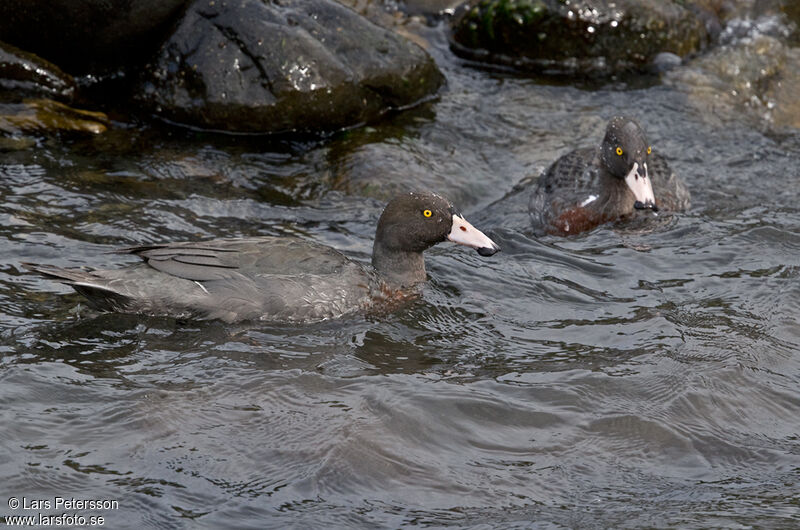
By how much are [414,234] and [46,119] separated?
435 cm

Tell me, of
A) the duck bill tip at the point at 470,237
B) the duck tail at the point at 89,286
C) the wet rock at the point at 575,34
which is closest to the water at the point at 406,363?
the duck tail at the point at 89,286

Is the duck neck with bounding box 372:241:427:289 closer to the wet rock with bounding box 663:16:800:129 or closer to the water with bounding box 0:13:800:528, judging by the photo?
the water with bounding box 0:13:800:528

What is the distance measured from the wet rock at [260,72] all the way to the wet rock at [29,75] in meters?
0.88

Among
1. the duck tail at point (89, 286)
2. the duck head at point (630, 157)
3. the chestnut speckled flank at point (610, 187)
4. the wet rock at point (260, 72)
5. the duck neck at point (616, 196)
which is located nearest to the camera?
the duck tail at point (89, 286)

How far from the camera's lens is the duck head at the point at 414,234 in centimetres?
760

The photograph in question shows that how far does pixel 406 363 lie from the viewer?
6559mm

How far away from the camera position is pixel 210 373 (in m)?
6.22

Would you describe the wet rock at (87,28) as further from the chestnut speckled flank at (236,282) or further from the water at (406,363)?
the chestnut speckled flank at (236,282)

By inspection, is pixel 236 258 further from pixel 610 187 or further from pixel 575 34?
pixel 575 34

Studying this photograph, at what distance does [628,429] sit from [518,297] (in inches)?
77.1

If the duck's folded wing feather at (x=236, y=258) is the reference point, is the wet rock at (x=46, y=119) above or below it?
above

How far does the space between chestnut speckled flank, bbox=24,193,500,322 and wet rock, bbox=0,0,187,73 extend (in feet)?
14.0

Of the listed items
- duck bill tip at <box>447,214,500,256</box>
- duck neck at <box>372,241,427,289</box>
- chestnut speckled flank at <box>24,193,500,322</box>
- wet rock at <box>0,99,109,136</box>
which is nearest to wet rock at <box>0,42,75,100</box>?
wet rock at <box>0,99,109,136</box>

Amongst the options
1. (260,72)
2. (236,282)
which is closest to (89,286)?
(236,282)
